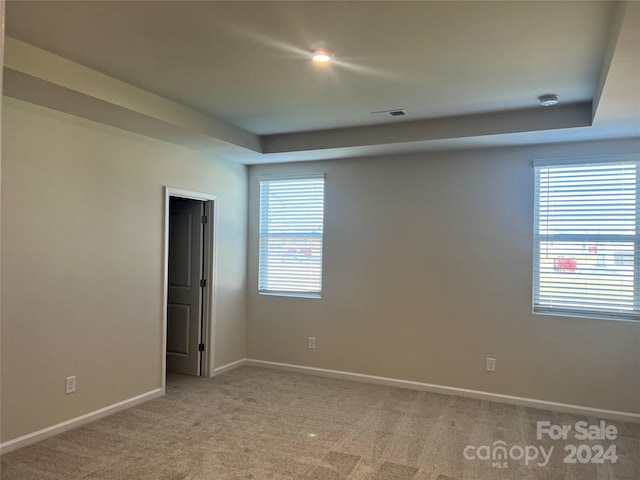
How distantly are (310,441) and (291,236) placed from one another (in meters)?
2.55

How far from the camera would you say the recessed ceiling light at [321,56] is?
2.83 metres

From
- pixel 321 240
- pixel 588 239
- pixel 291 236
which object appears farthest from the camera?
pixel 291 236

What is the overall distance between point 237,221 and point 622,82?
3.98 metres

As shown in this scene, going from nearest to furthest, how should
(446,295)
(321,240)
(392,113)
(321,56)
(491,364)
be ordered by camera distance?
(321,56) → (392,113) → (491,364) → (446,295) → (321,240)

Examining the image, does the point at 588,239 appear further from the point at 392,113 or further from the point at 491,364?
the point at 392,113

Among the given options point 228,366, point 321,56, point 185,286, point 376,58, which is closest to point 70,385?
point 185,286

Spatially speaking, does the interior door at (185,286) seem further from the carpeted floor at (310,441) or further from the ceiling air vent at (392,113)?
the ceiling air vent at (392,113)

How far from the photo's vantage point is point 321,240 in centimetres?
534

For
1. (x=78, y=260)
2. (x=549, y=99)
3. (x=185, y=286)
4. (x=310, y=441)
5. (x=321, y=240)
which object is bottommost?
(x=310, y=441)

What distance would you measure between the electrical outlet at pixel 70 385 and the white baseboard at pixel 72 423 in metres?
0.22

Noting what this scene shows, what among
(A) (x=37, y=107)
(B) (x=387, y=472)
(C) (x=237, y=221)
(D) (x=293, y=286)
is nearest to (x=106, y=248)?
(A) (x=37, y=107)

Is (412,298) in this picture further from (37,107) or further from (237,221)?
(37,107)

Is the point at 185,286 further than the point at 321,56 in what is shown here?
Yes

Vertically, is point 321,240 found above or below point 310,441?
above
